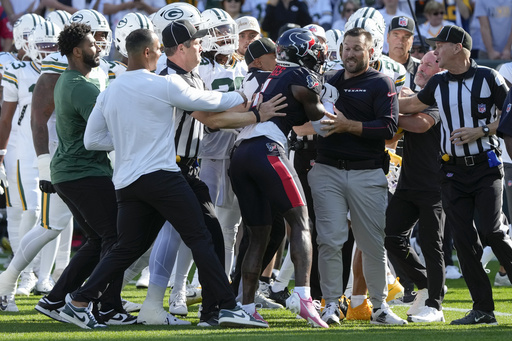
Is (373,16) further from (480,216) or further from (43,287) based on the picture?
(43,287)

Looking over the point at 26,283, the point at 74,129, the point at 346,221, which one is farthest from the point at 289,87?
the point at 26,283

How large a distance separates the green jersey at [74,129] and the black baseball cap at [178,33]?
2.05ft

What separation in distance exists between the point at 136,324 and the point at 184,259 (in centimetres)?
98

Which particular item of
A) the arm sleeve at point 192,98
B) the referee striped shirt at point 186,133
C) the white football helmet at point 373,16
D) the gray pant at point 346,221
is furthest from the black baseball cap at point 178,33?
the white football helmet at point 373,16

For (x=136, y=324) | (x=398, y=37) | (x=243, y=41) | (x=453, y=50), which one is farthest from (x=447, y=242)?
(x=136, y=324)

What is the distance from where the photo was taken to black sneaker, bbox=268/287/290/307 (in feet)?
26.9

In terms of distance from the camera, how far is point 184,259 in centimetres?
774

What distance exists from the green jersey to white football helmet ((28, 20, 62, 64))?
183cm

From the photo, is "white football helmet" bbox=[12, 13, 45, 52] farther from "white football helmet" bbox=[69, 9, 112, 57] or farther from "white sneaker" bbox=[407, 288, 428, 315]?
"white sneaker" bbox=[407, 288, 428, 315]

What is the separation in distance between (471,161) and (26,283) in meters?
4.35

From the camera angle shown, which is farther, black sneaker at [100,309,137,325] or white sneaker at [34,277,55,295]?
white sneaker at [34,277,55,295]

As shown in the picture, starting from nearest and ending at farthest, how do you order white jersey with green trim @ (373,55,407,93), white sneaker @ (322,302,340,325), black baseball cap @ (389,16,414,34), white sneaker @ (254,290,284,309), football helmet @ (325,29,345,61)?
white sneaker @ (322,302,340,325), white sneaker @ (254,290,284,309), white jersey with green trim @ (373,55,407,93), football helmet @ (325,29,345,61), black baseball cap @ (389,16,414,34)

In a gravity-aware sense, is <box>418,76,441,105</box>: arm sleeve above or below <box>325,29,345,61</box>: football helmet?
below

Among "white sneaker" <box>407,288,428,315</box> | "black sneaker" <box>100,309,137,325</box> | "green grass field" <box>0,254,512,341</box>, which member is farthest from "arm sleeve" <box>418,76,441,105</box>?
"black sneaker" <box>100,309,137,325</box>
